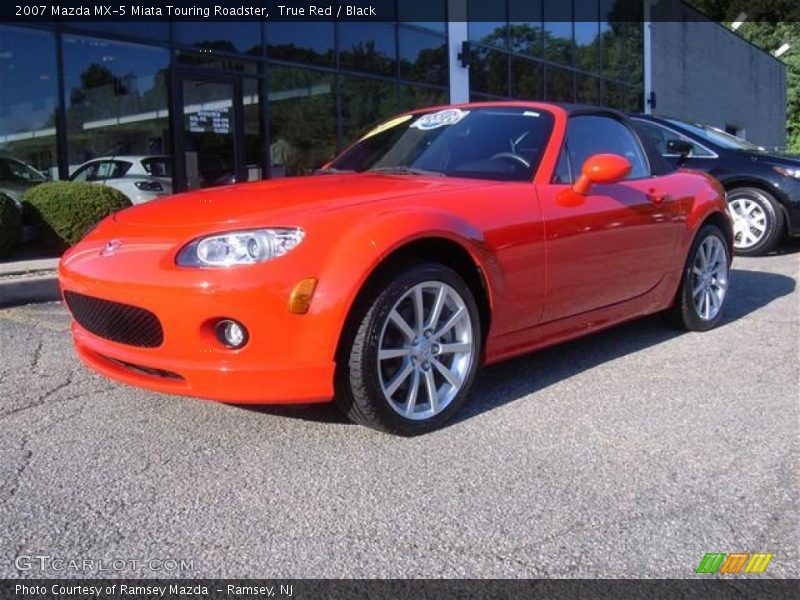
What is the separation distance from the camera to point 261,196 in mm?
3549

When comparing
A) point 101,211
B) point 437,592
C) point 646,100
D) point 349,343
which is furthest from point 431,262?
point 646,100

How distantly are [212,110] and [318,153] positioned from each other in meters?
2.19

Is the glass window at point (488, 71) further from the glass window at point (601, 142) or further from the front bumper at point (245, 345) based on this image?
the front bumper at point (245, 345)

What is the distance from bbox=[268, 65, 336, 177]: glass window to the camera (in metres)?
12.0

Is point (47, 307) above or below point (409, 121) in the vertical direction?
below

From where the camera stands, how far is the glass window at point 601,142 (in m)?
4.23

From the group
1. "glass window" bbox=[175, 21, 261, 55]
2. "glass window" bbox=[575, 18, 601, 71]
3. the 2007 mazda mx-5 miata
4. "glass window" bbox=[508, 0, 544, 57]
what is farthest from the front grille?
"glass window" bbox=[575, 18, 601, 71]

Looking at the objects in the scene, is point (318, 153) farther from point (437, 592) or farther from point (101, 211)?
point (437, 592)

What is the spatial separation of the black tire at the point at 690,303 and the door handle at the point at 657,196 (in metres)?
0.50

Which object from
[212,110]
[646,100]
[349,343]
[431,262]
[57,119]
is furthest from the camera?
[646,100]

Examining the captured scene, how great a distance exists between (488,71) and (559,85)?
340cm

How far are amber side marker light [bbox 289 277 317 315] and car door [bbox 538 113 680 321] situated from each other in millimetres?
1325

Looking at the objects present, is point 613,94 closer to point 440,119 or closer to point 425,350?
point 440,119

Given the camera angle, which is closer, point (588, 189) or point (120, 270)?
point (120, 270)
